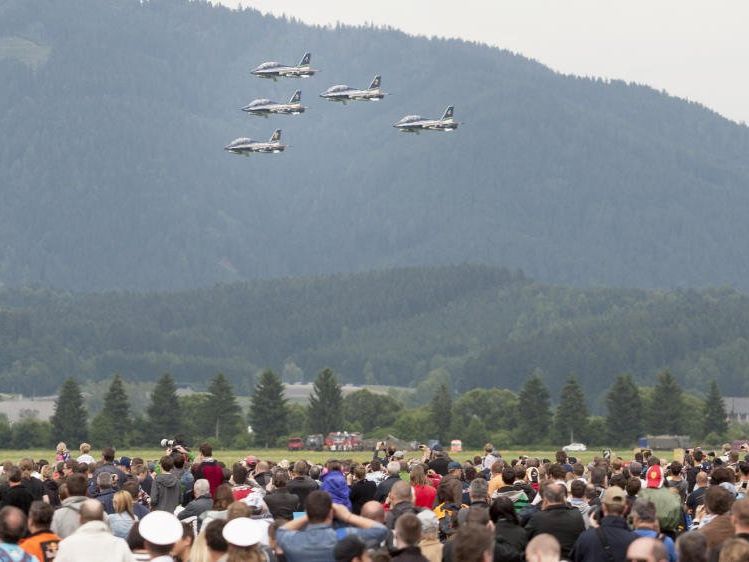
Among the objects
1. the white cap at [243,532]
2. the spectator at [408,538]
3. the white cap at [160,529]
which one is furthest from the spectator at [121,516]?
the spectator at [408,538]

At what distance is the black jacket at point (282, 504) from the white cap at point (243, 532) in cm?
776

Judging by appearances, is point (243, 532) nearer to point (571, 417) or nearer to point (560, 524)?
point (560, 524)

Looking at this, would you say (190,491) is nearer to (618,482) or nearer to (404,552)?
(618,482)

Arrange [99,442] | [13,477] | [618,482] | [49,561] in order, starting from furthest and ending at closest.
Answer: [99,442] → [618,482] → [13,477] → [49,561]

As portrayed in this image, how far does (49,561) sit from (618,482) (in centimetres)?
1088

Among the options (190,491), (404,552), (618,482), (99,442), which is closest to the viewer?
(404,552)

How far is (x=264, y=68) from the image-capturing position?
574 feet

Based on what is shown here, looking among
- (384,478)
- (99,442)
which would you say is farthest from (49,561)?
(99,442)

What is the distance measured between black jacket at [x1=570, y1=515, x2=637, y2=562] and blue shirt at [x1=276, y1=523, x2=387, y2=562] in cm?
259

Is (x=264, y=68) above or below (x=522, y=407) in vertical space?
above

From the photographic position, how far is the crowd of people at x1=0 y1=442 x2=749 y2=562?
17.1 meters

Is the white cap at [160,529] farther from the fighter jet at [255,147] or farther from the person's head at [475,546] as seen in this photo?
the fighter jet at [255,147]

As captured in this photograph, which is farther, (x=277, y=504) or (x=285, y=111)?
(x=285, y=111)

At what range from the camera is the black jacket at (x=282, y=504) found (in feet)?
82.4
